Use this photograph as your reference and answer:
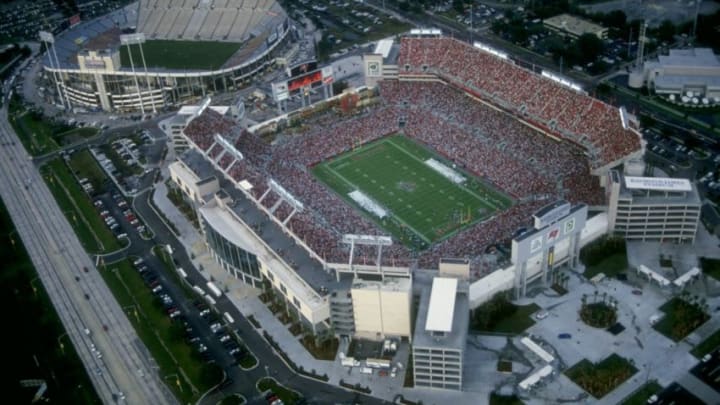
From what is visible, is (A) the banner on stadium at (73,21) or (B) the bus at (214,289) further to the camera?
(A) the banner on stadium at (73,21)

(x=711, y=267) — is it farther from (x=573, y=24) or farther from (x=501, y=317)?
(x=573, y=24)

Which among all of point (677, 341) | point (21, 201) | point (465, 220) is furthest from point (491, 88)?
point (21, 201)

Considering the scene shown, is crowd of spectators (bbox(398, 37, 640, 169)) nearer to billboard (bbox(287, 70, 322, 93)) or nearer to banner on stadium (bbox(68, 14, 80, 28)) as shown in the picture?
billboard (bbox(287, 70, 322, 93))

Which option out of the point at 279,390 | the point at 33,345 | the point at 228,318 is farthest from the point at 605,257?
the point at 33,345

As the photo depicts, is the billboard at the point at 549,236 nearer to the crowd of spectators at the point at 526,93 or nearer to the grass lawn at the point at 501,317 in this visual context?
the grass lawn at the point at 501,317

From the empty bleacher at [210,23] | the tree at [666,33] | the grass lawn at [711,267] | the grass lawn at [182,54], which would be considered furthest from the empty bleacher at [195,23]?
the grass lawn at [711,267]

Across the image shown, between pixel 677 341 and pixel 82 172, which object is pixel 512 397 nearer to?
pixel 677 341
